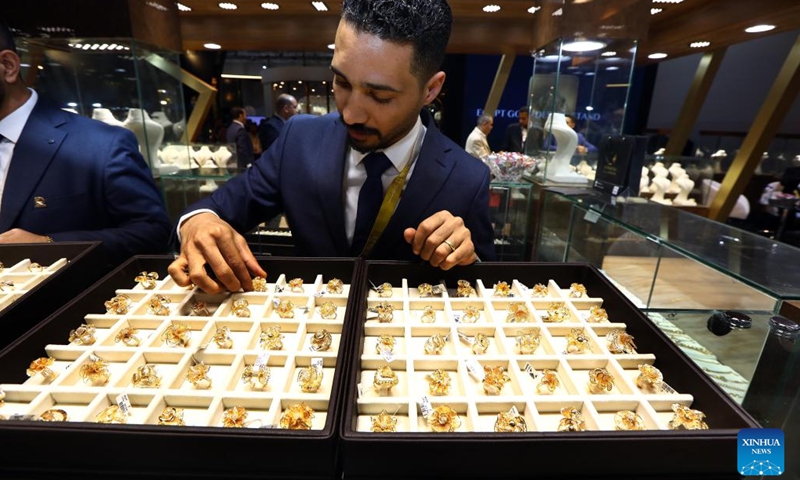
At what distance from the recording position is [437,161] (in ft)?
4.11

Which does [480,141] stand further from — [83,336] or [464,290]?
[83,336]

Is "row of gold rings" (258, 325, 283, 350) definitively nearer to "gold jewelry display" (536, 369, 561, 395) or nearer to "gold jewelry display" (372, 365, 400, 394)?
"gold jewelry display" (372, 365, 400, 394)

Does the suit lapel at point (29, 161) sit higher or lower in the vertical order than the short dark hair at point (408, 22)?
lower

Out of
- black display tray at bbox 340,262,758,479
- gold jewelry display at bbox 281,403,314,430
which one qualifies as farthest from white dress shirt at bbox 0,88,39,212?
black display tray at bbox 340,262,758,479

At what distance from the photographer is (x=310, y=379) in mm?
628

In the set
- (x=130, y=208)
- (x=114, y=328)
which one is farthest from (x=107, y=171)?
(x=114, y=328)

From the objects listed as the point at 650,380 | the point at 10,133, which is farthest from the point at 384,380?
the point at 10,133

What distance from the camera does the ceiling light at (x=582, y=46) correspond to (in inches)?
111

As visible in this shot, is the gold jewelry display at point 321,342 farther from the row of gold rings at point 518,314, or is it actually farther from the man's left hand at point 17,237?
the man's left hand at point 17,237

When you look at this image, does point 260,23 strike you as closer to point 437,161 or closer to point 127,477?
point 437,161

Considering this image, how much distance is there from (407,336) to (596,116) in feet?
10.6

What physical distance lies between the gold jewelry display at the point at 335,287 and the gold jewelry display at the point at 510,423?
0.46 meters

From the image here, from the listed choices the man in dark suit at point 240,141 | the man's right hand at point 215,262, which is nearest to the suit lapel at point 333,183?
the man's right hand at point 215,262

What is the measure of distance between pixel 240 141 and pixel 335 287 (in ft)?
14.3
